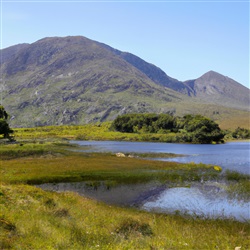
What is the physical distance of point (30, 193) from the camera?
98.7 ft

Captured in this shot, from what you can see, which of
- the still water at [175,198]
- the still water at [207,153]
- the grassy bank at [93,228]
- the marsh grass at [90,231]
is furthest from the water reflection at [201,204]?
the still water at [207,153]

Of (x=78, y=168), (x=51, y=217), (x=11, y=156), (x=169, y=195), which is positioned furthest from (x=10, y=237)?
(x=11, y=156)

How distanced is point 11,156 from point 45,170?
2422 cm

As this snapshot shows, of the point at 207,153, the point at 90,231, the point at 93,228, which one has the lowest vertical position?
the point at 207,153

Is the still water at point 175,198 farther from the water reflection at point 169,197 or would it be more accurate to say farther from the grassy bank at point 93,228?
the grassy bank at point 93,228

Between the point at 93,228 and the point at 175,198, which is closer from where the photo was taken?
the point at 93,228

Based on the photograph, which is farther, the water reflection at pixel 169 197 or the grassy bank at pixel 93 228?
the water reflection at pixel 169 197

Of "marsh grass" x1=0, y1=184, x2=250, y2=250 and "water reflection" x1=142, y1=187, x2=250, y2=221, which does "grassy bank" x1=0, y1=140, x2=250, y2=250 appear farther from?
"water reflection" x1=142, y1=187, x2=250, y2=221

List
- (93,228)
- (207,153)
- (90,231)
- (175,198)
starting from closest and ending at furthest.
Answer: (90,231) < (93,228) < (175,198) < (207,153)

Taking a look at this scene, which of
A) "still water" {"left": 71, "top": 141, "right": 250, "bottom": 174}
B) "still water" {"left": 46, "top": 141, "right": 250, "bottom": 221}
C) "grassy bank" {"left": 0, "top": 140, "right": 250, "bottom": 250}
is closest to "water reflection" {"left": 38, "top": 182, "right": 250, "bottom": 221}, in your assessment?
"still water" {"left": 46, "top": 141, "right": 250, "bottom": 221}

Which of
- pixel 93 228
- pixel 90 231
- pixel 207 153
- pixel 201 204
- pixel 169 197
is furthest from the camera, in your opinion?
pixel 207 153

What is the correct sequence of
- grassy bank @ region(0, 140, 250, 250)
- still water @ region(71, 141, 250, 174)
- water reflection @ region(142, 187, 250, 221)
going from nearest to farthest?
grassy bank @ region(0, 140, 250, 250) → water reflection @ region(142, 187, 250, 221) → still water @ region(71, 141, 250, 174)

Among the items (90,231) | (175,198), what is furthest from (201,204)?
(90,231)

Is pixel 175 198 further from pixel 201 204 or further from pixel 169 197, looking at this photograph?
pixel 201 204
